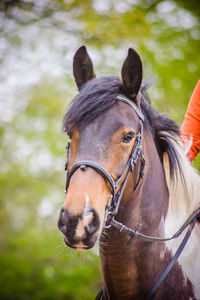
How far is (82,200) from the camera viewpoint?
1861 mm

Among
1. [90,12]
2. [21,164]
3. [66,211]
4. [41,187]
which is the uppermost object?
[90,12]

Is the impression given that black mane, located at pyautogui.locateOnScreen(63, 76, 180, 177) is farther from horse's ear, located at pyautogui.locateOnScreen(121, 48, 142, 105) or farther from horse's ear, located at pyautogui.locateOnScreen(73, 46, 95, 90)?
horse's ear, located at pyautogui.locateOnScreen(73, 46, 95, 90)

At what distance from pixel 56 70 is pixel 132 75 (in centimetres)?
562

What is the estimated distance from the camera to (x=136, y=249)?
7.92 ft

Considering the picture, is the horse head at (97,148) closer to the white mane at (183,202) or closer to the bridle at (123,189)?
the bridle at (123,189)

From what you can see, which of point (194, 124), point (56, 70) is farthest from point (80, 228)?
point (56, 70)

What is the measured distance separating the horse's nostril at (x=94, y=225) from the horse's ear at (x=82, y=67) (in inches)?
50.8

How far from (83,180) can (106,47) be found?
629cm

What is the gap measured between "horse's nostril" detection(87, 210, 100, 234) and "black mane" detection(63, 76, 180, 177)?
2.20ft

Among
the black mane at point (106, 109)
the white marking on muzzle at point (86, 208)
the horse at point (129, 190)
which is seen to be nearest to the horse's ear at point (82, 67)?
the horse at point (129, 190)

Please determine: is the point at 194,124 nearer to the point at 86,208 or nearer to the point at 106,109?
the point at 106,109

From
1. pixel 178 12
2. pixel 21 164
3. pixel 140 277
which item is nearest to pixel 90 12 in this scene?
pixel 178 12

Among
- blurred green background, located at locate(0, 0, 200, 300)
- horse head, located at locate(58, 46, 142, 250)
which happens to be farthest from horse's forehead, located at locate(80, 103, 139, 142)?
blurred green background, located at locate(0, 0, 200, 300)

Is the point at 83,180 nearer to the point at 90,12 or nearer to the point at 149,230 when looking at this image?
the point at 149,230
